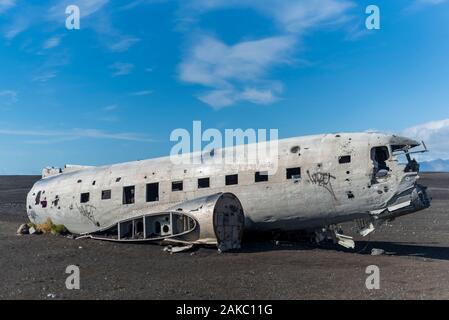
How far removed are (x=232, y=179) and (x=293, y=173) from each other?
267 cm

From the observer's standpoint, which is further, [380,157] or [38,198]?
[38,198]

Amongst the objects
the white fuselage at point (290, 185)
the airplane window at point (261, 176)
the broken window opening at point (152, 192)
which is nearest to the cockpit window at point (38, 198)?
the white fuselage at point (290, 185)

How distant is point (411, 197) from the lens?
16.5 metres

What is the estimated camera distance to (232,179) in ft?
63.2

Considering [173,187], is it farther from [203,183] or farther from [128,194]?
[128,194]

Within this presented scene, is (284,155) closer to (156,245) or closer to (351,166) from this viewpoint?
(351,166)

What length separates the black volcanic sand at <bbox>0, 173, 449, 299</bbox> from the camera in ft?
37.9

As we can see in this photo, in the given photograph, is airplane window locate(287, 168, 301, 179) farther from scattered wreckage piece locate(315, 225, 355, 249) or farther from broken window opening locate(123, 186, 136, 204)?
broken window opening locate(123, 186, 136, 204)

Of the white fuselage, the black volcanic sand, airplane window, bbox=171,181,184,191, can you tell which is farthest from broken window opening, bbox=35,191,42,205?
airplane window, bbox=171,181,184,191

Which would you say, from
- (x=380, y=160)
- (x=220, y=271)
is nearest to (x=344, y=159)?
(x=380, y=160)

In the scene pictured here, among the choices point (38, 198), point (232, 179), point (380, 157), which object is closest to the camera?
point (380, 157)

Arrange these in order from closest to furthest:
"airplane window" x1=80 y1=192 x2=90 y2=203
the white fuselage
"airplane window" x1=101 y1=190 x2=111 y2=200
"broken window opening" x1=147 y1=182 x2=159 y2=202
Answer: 1. the white fuselage
2. "broken window opening" x1=147 y1=182 x2=159 y2=202
3. "airplane window" x1=101 y1=190 x2=111 y2=200
4. "airplane window" x1=80 y1=192 x2=90 y2=203

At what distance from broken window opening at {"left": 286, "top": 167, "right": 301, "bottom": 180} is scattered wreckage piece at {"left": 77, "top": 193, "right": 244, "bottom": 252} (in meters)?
2.35

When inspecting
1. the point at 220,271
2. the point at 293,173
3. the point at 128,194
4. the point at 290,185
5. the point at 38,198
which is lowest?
the point at 220,271
